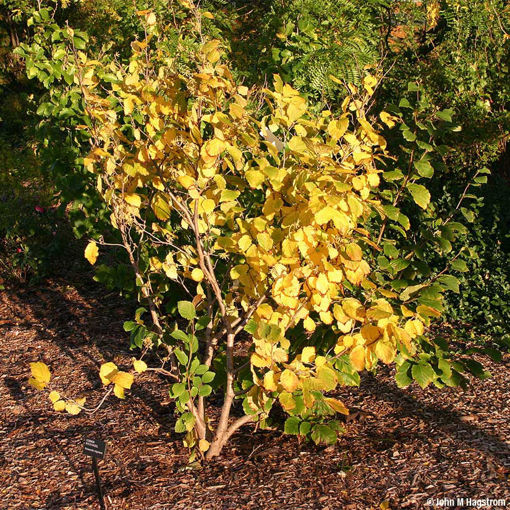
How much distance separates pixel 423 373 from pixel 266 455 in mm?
897

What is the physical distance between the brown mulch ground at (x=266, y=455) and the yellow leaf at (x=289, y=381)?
0.62 meters

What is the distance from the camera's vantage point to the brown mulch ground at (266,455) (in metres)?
2.70

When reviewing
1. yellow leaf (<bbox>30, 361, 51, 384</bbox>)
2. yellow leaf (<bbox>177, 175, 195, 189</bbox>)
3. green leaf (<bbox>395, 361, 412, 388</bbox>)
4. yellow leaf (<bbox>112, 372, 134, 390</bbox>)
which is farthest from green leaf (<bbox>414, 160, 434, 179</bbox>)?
yellow leaf (<bbox>30, 361, 51, 384</bbox>)

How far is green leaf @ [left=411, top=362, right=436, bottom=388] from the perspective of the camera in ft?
8.50

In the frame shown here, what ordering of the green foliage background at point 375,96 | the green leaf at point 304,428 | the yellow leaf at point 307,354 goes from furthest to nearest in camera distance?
the green foliage background at point 375,96, the green leaf at point 304,428, the yellow leaf at point 307,354

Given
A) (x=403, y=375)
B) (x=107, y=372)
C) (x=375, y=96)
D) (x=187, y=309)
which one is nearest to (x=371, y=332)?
(x=403, y=375)

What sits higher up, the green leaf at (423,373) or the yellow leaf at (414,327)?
the yellow leaf at (414,327)

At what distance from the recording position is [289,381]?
7.63 ft

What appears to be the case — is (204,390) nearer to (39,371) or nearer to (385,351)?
(39,371)

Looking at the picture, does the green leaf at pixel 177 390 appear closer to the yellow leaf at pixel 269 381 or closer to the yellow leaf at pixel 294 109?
the yellow leaf at pixel 269 381

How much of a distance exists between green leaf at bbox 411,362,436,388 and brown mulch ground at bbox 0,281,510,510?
0.46m

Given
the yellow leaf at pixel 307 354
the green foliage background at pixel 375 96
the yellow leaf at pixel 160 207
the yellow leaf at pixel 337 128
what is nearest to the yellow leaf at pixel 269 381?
the yellow leaf at pixel 307 354

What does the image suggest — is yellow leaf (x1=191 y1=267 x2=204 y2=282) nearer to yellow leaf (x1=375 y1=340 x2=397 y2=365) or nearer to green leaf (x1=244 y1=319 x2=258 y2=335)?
green leaf (x1=244 y1=319 x2=258 y2=335)

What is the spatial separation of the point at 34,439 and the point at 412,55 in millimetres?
4180
